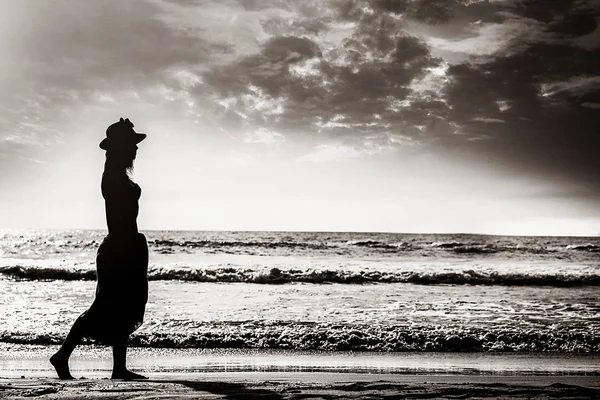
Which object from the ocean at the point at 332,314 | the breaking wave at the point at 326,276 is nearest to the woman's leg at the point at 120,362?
the ocean at the point at 332,314

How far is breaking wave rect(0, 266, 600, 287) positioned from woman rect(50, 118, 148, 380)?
14.0m

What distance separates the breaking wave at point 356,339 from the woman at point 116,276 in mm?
3326

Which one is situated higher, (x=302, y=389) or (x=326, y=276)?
(x=302, y=389)

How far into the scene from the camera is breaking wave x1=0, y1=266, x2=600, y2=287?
20.3m

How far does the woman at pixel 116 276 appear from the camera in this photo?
5688 mm

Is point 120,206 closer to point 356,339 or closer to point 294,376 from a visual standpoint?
point 294,376

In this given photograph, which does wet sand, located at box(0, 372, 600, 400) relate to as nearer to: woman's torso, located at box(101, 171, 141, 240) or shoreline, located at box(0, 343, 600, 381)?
shoreline, located at box(0, 343, 600, 381)

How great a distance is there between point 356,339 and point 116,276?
4.64 m

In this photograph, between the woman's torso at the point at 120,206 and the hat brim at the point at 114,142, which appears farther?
the hat brim at the point at 114,142

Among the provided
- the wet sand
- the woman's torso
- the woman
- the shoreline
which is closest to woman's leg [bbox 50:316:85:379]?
the woman

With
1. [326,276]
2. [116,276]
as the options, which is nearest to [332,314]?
[116,276]

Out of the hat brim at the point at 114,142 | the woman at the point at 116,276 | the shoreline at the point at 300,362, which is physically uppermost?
the hat brim at the point at 114,142

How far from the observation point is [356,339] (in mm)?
9141

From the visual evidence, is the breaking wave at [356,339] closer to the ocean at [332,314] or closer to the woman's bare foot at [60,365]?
the ocean at [332,314]
